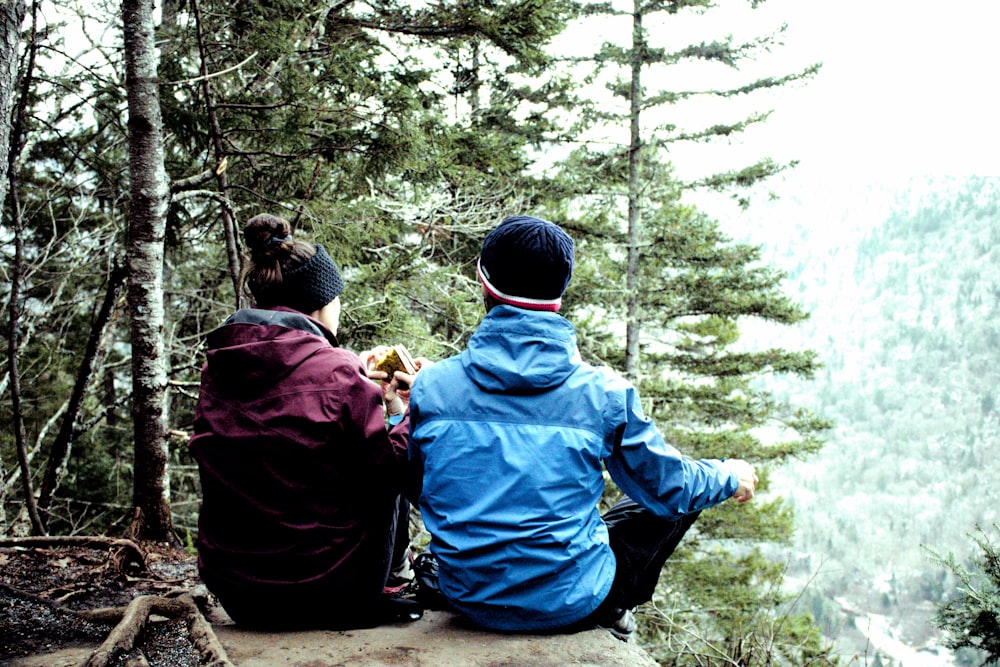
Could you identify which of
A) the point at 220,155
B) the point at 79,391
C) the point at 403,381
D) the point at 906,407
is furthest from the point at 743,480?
the point at 906,407

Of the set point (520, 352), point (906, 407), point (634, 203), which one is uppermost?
point (634, 203)

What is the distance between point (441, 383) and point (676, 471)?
81 cm

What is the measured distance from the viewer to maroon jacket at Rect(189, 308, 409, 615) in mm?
2236

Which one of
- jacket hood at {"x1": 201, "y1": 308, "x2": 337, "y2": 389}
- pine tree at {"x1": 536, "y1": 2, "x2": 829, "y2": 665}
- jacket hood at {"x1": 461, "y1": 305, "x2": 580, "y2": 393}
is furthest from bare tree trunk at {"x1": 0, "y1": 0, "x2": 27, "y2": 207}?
pine tree at {"x1": 536, "y1": 2, "x2": 829, "y2": 665}

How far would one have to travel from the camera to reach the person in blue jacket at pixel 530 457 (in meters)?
2.14

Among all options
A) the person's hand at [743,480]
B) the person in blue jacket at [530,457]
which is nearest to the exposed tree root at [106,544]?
the person in blue jacket at [530,457]

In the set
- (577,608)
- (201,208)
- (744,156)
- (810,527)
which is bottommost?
(810,527)

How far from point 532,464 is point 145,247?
2.99 m

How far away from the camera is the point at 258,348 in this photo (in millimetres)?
2230

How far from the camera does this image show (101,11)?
5.95 metres

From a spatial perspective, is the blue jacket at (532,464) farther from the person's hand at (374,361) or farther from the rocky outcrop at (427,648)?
the person's hand at (374,361)

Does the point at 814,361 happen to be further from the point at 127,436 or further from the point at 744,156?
the point at 127,436

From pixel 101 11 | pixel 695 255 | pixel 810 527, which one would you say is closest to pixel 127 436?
pixel 101 11

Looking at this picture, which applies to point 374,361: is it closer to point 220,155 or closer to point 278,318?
point 278,318
